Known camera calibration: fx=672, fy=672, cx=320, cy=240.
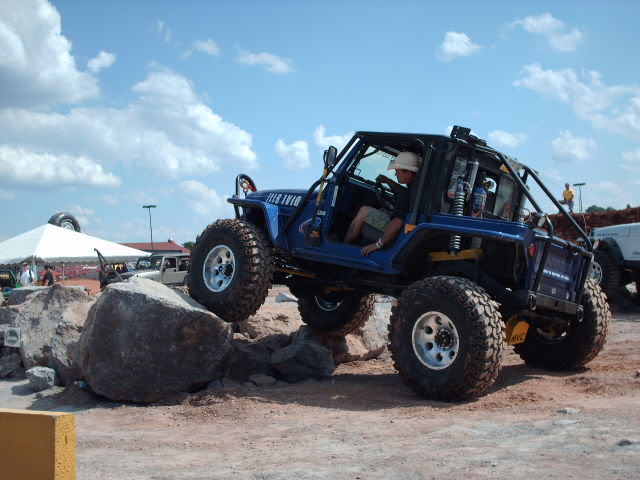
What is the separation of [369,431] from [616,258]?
11027 mm

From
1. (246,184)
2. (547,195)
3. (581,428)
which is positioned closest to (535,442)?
(581,428)

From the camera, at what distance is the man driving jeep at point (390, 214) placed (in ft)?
22.8

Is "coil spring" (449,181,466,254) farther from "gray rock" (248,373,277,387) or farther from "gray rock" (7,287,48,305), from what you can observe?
"gray rock" (7,287,48,305)

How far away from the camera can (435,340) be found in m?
6.30

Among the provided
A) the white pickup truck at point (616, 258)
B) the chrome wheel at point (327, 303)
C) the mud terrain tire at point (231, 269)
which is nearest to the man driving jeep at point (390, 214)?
the mud terrain tire at point (231, 269)

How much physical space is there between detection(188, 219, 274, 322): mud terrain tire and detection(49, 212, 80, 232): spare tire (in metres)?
26.8

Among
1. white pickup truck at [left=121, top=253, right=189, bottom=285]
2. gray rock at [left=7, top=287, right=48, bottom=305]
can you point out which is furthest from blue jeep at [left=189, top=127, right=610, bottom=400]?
white pickup truck at [left=121, top=253, right=189, bottom=285]

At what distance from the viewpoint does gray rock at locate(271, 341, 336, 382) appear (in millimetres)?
7777

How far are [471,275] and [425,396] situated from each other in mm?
1334

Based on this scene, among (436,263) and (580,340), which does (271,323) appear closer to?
(436,263)

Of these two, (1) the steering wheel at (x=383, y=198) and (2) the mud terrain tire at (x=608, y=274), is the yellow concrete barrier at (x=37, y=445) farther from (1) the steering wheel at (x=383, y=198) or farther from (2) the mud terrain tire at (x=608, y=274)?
(2) the mud terrain tire at (x=608, y=274)

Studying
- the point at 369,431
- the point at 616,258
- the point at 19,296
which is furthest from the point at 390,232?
the point at 616,258

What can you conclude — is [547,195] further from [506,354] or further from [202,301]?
[202,301]

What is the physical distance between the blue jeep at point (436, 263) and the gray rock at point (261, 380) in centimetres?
68
